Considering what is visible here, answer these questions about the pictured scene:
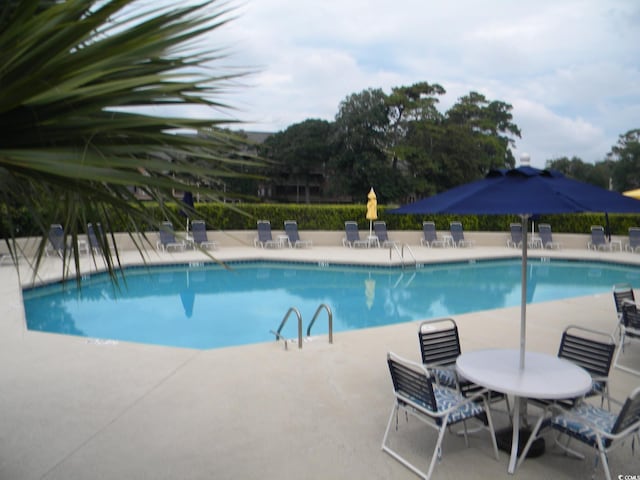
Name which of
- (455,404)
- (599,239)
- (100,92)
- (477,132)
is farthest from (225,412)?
(477,132)

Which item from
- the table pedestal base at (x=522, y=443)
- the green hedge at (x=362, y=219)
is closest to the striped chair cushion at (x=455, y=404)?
the table pedestal base at (x=522, y=443)

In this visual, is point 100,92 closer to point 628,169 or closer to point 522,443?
point 522,443

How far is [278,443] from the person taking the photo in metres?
3.90

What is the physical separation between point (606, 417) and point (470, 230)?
1725 cm

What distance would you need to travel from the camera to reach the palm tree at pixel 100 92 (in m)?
1.54

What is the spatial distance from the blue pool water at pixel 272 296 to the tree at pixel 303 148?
2983 cm

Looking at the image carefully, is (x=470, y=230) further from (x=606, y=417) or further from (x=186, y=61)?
(x=186, y=61)

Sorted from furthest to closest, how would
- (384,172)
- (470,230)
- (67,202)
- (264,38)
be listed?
(384,172), (470,230), (264,38), (67,202)

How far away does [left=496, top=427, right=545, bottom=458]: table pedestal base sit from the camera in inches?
150

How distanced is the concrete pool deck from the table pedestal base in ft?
0.22

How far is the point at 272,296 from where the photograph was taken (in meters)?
12.0

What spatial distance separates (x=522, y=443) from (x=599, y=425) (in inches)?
24.6

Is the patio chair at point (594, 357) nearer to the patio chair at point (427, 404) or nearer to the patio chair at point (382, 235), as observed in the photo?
the patio chair at point (427, 404)

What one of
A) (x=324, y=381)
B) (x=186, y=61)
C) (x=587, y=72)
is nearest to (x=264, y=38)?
(x=186, y=61)
